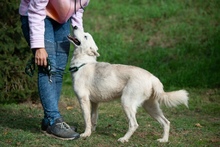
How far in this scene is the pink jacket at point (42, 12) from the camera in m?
5.52

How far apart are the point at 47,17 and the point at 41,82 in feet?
2.42

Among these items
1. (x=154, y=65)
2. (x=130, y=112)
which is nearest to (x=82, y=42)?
(x=130, y=112)

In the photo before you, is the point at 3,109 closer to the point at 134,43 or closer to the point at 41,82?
the point at 41,82

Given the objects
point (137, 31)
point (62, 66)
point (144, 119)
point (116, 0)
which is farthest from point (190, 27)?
point (62, 66)

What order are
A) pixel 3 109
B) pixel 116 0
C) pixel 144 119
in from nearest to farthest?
1. pixel 144 119
2. pixel 3 109
3. pixel 116 0

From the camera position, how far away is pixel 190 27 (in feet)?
43.3

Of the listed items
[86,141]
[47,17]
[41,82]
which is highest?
[47,17]

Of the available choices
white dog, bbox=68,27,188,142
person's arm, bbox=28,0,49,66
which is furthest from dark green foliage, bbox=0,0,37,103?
person's arm, bbox=28,0,49,66

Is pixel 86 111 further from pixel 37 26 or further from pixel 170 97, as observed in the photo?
pixel 37 26

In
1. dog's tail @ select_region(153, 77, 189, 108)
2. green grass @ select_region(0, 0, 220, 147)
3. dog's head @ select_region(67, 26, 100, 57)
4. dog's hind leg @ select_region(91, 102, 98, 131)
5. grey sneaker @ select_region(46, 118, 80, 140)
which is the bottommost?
green grass @ select_region(0, 0, 220, 147)

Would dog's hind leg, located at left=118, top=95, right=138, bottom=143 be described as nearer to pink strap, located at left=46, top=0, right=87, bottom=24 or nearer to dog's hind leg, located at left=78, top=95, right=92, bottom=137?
dog's hind leg, located at left=78, top=95, right=92, bottom=137

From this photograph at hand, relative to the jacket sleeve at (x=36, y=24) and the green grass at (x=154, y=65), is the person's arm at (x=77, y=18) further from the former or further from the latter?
the green grass at (x=154, y=65)

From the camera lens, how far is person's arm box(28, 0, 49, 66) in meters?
5.51

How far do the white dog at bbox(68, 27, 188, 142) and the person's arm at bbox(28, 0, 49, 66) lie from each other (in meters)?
0.61
